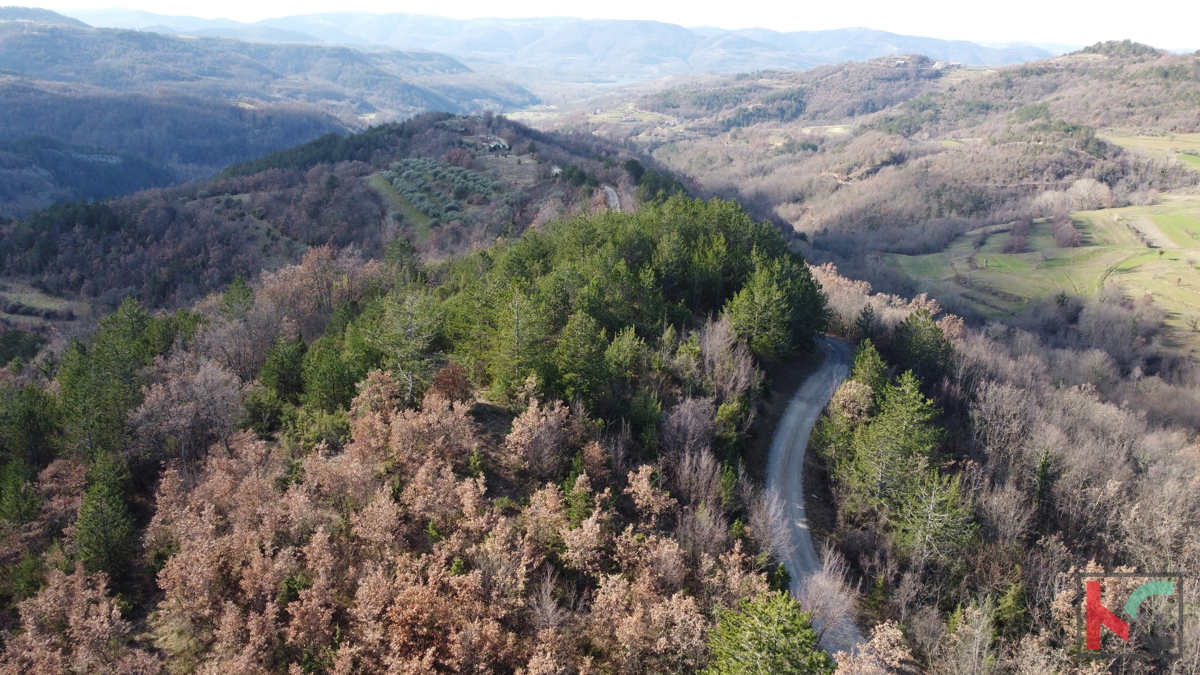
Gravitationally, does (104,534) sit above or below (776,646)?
below

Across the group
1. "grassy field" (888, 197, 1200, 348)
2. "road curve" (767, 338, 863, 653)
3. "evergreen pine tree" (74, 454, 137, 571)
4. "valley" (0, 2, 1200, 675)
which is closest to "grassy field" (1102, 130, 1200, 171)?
"grassy field" (888, 197, 1200, 348)

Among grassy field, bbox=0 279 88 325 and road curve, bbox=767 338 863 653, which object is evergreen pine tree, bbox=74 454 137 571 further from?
grassy field, bbox=0 279 88 325

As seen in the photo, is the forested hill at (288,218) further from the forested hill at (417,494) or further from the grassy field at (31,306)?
the forested hill at (417,494)

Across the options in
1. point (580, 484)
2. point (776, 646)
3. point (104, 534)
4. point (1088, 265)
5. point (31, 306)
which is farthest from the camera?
point (1088, 265)

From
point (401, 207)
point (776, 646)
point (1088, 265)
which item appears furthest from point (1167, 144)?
point (776, 646)

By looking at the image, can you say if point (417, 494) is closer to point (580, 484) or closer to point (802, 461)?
point (580, 484)

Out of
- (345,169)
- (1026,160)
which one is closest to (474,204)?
(345,169)

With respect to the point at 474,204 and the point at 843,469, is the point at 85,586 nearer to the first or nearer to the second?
the point at 843,469
